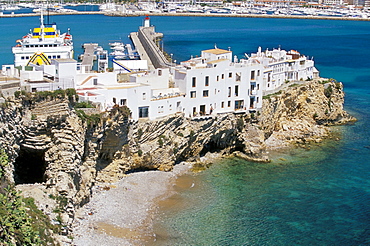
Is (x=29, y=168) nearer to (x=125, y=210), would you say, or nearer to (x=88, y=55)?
(x=125, y=210)

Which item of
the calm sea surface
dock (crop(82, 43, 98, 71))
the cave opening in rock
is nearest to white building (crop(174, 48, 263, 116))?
the calm sea surface

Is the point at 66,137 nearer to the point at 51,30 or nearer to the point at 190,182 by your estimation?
the point at 190,182

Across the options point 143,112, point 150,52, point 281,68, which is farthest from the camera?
point 150,52

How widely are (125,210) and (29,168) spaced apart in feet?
22.9

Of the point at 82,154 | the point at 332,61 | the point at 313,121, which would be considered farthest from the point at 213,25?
the point at 82,154

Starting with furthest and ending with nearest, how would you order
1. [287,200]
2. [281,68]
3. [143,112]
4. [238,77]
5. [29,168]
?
[281,68] → [238,77] → [143,112] → [287,200] → [29,168]

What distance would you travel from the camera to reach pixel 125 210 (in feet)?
110

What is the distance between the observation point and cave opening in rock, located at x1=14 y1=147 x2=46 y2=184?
33.0 meters

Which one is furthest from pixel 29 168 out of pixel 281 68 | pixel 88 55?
pixel 88 55

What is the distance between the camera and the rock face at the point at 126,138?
3039cm

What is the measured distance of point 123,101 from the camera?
123 feet

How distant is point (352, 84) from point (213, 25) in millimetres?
98626

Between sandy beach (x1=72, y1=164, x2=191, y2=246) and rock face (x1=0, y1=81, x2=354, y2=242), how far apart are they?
0.79m

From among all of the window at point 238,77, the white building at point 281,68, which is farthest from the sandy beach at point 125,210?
the white building at point 281,68
